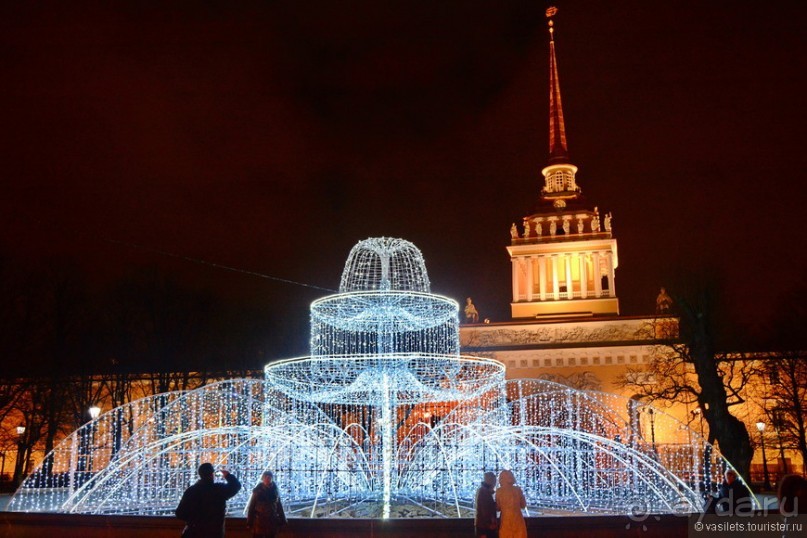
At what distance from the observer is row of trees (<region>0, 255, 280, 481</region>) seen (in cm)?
2692

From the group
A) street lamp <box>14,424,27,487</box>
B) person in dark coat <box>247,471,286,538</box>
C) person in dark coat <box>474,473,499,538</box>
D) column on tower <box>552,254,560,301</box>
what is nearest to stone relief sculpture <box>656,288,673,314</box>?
column on tower <box>552,254,560,301</box>

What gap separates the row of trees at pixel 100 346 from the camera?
88.3 feet

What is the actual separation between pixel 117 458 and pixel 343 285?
5509 mm

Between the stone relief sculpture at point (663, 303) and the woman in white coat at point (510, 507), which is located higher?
the stone relief sculpture at point (663, 303)

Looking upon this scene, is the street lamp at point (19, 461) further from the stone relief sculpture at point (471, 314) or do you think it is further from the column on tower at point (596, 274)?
the column on tower at point (596, 274)

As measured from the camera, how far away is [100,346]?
30.6 metres

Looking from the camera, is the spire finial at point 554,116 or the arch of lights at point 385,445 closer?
the arch of lights at point 385,445

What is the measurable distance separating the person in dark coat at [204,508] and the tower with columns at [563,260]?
4736cm

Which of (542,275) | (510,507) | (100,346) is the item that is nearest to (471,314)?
(542,275)

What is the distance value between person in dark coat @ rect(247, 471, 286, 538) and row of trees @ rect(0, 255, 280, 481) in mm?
19884

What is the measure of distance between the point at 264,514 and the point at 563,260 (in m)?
49.5

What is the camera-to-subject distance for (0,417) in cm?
2552

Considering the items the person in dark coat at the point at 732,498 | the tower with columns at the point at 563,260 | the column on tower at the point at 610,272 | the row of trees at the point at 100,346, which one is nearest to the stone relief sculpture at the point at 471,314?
the tower with columns at the point at 563,260

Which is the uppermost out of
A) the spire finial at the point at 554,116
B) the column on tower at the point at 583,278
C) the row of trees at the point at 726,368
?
the spire finial at the point at 554,116
